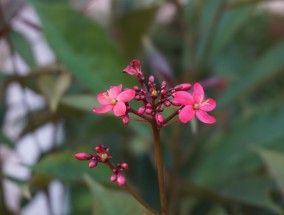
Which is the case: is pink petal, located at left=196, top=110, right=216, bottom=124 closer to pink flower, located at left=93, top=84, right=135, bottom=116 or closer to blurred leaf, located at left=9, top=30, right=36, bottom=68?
pink flower, located at left=93, top=84, right=135, bottom=116

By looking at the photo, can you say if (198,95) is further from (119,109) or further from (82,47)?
(82,47)

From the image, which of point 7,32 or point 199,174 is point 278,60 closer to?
point 199,174

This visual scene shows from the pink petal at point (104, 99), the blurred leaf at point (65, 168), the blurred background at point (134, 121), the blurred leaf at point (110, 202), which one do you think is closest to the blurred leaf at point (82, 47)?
the blurred background at point (134, 121)

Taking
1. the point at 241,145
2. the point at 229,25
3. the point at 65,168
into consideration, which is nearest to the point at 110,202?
the point at 65,168

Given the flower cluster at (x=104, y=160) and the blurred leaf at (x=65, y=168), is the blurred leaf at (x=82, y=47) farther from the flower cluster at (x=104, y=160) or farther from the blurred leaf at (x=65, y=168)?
the flower cluster at (x=104, y=160)

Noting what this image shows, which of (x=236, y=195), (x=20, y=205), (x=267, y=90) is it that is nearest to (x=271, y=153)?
(x=236, y=195)
